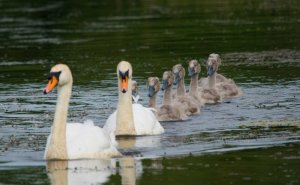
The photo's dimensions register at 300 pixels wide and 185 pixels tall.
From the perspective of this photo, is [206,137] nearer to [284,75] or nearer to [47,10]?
[284,75]

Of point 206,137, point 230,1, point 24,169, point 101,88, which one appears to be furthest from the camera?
point 230,1

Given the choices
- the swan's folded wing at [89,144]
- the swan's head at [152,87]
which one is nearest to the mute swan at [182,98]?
the swan's head at [152,87]

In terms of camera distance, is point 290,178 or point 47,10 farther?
point 47,10

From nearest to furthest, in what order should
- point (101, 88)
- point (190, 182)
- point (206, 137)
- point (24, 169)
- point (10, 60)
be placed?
1. point (190, 182)
2. point (24, 169)
3. point (206, 137)
4. point (101, 88)
5. point (10, 60)

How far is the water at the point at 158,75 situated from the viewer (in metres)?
17.4

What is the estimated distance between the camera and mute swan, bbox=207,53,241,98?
1073 inches

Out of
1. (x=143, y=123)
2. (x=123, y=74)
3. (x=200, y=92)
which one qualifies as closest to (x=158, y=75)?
(x=200, y=92)

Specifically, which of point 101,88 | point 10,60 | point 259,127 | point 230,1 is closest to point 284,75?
point 101,88

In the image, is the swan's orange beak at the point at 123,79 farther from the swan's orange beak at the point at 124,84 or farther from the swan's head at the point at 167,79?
the swan's head at the point at 167,79

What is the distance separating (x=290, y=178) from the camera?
15734 millimetres

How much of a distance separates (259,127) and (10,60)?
17705 millimetres

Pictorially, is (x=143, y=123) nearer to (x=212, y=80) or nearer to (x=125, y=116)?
(x=125, y=116)

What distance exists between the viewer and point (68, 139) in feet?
60.6

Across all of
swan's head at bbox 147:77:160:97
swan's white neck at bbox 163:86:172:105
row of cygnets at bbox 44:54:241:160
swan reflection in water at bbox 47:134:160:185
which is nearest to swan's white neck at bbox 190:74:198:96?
row of cygnets at bbox 44:54:241:160
